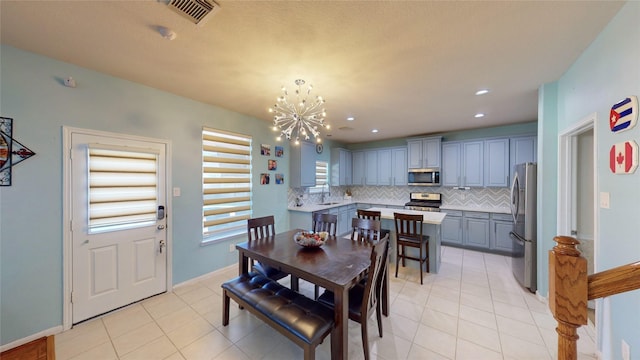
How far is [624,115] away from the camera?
1.48 m

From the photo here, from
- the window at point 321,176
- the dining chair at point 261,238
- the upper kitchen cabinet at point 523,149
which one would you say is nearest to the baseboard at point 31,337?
the dining chair at point 261,238

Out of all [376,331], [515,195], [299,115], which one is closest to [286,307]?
[376,331]

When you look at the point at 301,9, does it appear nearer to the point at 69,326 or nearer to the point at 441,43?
the point at 441,43

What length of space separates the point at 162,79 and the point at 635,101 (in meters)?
3.98

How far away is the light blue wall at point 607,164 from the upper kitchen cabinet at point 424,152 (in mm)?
2972

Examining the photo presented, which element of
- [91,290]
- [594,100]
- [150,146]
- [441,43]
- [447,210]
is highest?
[441,43]

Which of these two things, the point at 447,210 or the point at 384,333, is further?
the point at 447,210

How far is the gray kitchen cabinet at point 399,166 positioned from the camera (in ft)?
18.4

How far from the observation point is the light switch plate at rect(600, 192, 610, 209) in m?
1.68

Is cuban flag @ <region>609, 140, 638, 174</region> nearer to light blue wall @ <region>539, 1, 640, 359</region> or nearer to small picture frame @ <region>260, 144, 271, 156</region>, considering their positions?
light blue wall @ <region>539, 1, 640, 359</region>

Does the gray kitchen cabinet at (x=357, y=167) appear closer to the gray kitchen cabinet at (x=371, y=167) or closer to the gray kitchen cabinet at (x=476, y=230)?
the gray kitchen cabinet at (x=371, y=167)

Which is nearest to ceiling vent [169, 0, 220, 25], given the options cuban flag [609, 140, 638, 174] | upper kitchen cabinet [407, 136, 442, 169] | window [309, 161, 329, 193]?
cuban flag [609, 140, 638, 174]

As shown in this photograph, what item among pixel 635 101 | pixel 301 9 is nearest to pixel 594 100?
pixel 635 101

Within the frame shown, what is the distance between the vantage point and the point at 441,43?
1852 mm
